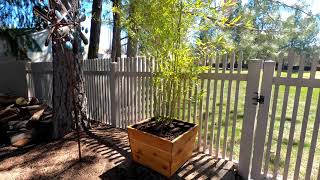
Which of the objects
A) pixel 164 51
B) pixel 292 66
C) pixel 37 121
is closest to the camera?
pixel 292 66

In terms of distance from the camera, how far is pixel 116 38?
816 centimetres

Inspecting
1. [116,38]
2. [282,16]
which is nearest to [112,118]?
[116,38]

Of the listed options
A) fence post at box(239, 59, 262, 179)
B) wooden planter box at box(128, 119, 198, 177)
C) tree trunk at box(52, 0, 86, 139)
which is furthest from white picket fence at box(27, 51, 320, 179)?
tree trunk at box(52, 0, 86, 139)

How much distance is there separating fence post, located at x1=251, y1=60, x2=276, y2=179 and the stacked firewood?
3.43 m

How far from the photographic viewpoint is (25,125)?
4160 mm

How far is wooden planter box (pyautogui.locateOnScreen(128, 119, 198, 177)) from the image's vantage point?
7.48 feet

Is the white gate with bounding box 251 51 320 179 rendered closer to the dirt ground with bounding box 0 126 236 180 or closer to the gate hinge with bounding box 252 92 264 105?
the gate hinge with bounding box 252 92 264 105

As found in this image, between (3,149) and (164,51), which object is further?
(3,149)

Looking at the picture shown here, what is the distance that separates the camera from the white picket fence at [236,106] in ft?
6.94

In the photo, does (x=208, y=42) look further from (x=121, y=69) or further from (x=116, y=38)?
(x=116, y=38)

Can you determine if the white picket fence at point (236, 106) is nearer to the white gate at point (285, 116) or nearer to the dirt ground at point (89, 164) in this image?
the white gate at point (285, 116)

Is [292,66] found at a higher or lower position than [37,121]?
higher

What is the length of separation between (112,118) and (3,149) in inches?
72.1

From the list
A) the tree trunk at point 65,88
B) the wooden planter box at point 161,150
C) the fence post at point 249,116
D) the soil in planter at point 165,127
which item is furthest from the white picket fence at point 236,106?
the tree trunk at point 65,88
